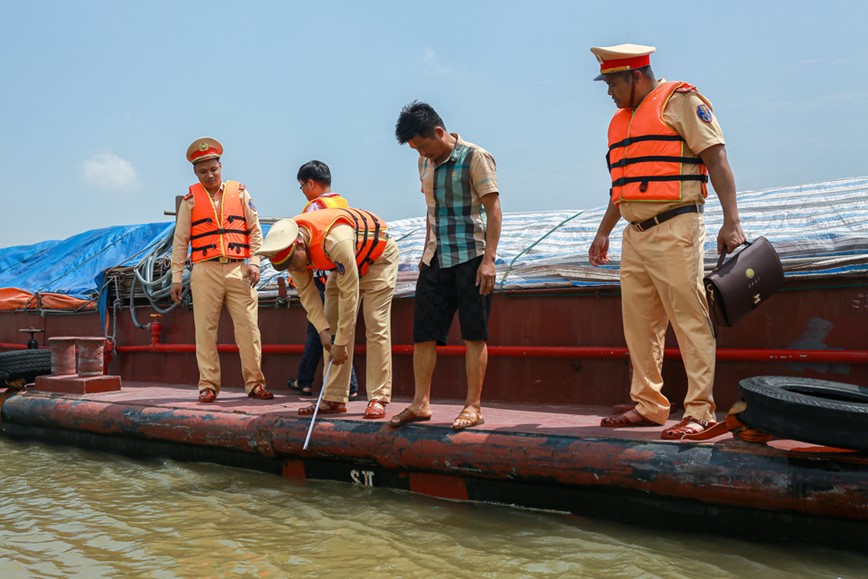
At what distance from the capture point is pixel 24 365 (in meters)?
7.34

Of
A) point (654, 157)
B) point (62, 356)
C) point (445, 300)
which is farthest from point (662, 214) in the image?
point (62, 356)

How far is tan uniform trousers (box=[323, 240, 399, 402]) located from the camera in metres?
5.04

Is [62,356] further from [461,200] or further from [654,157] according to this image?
[654,157]

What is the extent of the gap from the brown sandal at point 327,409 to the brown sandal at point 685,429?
218 centimetres

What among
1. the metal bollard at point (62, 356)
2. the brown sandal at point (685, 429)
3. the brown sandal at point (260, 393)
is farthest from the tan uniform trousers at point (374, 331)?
the metal bollard at point (62, 356)

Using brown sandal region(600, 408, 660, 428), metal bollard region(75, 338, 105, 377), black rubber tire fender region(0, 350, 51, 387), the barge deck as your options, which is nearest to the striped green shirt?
the barge deck

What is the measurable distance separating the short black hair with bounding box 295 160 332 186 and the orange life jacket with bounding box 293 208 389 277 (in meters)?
1.08

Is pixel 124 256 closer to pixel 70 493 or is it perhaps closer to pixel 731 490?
pixel 70 493

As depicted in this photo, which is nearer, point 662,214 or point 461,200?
point 662,214

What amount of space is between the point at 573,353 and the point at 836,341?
5.03 feet

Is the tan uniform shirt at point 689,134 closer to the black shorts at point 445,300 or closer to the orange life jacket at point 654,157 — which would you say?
the orange life jacket at point 654,157

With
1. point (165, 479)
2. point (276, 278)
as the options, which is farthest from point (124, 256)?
point (165, 479)

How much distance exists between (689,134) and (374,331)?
90.5 inches

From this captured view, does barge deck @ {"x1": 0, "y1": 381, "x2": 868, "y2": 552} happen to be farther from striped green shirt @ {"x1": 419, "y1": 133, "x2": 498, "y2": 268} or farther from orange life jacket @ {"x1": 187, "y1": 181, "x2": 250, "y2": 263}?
orange life jacket @ {"x1": 187, "y1": 181, "x2": 250, "y2": 263}
